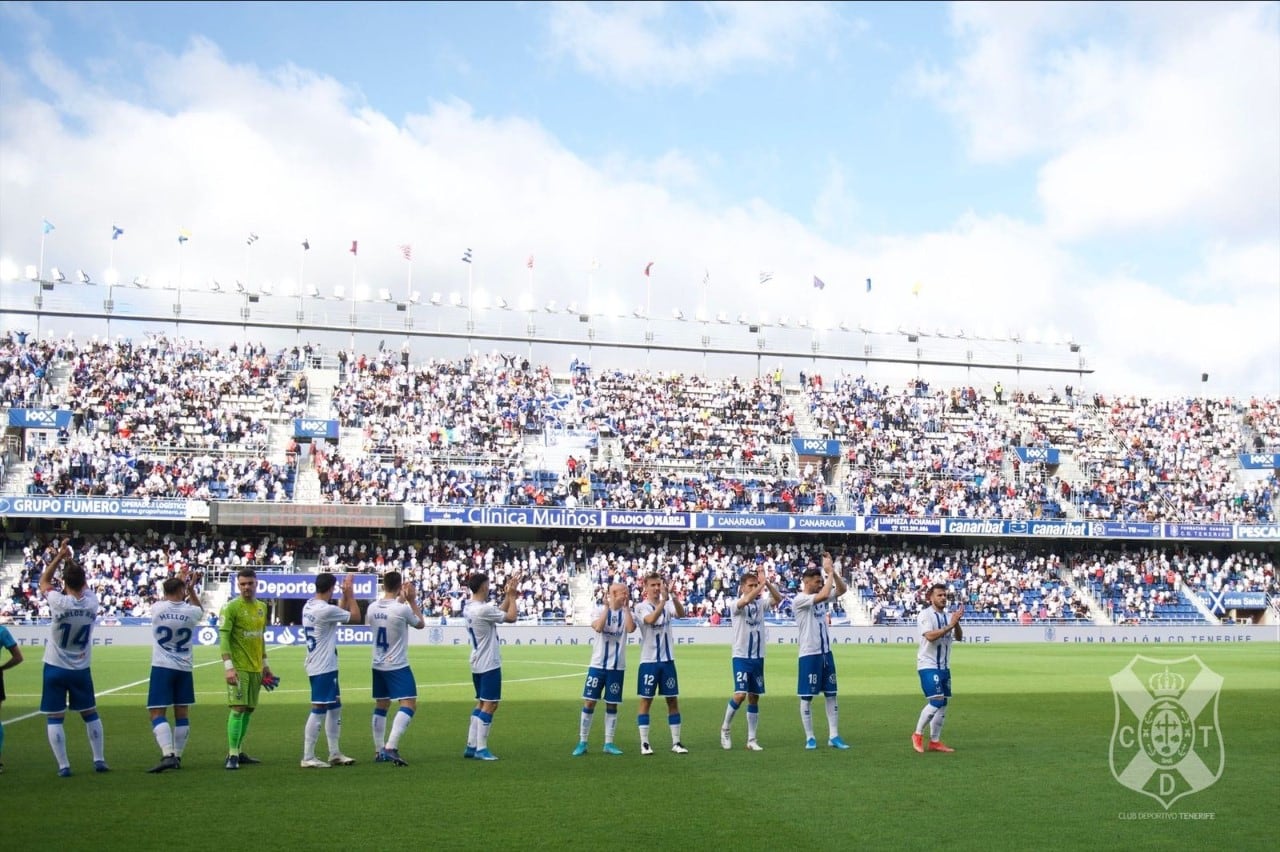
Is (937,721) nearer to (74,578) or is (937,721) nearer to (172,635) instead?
(172,635)

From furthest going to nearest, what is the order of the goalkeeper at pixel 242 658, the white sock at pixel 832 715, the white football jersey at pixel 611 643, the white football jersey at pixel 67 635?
1. the white sock at pixel 832 715
2. the white football jersey at pixel 611 643
3. the goalkeeper at pixel 242 658
4. the white football jersey at pixel 67 635

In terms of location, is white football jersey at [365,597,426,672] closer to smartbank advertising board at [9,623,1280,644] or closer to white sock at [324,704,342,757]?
white sock at [324,704,342,757]

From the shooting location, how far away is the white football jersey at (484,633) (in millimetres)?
13742

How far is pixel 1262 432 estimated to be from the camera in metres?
63.8

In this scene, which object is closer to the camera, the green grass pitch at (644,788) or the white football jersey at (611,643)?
the green grass pitch at (644,788)

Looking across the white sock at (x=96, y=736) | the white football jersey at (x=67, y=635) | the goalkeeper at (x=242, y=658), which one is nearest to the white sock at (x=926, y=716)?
the goalkeeper at (x=242, y=658)

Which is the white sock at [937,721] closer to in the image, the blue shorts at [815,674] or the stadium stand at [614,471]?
the blue shorts at [815,674]

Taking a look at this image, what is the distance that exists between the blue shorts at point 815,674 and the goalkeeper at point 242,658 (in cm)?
646

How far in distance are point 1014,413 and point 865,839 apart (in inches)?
2321

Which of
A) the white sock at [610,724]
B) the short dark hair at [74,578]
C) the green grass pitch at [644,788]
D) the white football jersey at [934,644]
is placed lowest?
the green grass pitch at [644,788]

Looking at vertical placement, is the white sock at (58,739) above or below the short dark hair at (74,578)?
below

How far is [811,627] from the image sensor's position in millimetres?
14844

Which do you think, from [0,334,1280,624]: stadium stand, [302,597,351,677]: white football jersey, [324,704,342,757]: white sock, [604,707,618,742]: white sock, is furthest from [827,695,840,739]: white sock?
[0,334,1280,624]: stadium stand

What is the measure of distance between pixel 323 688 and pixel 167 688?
1683 mm
